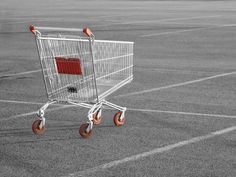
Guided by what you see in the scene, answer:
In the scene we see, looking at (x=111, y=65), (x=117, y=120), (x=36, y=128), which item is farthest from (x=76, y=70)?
(x=117, y=120)

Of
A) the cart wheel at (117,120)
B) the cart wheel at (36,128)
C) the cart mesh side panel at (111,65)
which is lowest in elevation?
the cart wheel at (117,120)

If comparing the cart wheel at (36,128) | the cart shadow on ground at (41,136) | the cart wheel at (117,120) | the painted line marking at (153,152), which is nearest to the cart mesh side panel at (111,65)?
the cart wheel at (117,120)

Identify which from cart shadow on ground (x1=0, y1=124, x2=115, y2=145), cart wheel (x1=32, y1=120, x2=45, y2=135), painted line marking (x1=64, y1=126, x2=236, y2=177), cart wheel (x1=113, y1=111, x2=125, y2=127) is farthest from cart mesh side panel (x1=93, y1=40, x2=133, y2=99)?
painted line marking (x1=64, y1=126, x2=236, y2=177)

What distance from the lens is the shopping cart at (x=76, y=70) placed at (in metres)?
7.17

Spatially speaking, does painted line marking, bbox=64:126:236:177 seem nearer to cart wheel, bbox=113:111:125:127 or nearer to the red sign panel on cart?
cart wheel, bbox=113:111:125:127

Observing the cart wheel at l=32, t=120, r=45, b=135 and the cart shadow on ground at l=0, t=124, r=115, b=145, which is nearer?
the cart shadow on ground at l=0, t=124, r=115, b=145

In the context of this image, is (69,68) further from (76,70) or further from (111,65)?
(111,65)

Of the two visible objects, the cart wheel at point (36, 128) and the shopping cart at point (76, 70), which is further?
the cart wheel at point (36, 128)

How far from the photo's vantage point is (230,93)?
392 inches

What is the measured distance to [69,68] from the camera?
23.7ft

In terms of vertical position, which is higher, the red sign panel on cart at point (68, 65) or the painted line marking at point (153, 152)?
the red sign panel on cart at point (68, 65)

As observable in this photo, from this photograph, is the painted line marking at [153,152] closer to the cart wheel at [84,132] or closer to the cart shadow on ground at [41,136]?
the cart wheel at [84,132]

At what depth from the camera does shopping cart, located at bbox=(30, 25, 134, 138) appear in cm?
717

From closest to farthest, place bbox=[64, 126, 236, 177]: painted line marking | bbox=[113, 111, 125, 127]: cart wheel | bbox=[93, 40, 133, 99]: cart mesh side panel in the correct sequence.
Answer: bbox=[64, 126, 236, 177]: painted line marking
bbox=[93, 40, 133, 99]: cart mesh side panel
bbox=[113, 111, 125, 127]: cart wheel
